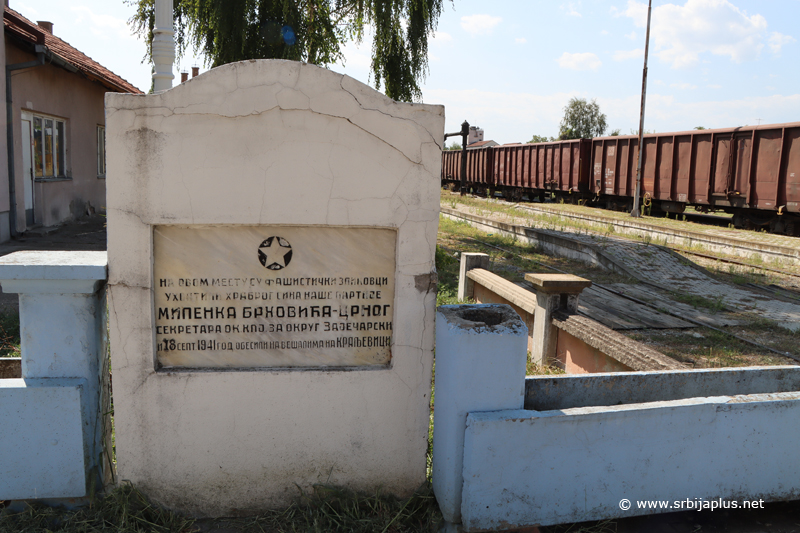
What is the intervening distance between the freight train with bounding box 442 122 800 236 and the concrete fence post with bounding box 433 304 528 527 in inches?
639

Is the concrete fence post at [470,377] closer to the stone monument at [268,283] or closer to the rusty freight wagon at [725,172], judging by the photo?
the stone monument at [268,283]

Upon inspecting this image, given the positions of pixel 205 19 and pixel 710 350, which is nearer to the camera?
pixel 710 350

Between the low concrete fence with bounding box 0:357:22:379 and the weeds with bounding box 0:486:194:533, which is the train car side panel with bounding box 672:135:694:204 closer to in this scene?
the low concrete fence with bounding box 0:357:22:379

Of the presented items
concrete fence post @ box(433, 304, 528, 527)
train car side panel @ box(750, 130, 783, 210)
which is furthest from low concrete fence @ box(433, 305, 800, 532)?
train car side panel @ box(750, 130, 783, 210)

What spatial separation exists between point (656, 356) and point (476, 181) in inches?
1303

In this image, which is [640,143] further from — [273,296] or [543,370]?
[273,296]

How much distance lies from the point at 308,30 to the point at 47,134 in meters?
6.93

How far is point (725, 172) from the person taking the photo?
705 inches

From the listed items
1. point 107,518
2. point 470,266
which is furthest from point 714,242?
point 107,518

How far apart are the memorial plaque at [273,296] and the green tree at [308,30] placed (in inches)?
334

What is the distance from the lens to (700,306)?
803cm

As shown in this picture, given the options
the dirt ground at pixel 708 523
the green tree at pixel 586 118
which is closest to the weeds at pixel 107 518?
the dirt ground at pixel 708 523

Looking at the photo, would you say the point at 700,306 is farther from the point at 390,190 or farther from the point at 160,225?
the point at 160,225

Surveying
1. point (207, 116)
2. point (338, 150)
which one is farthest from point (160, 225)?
point (338, 150)
